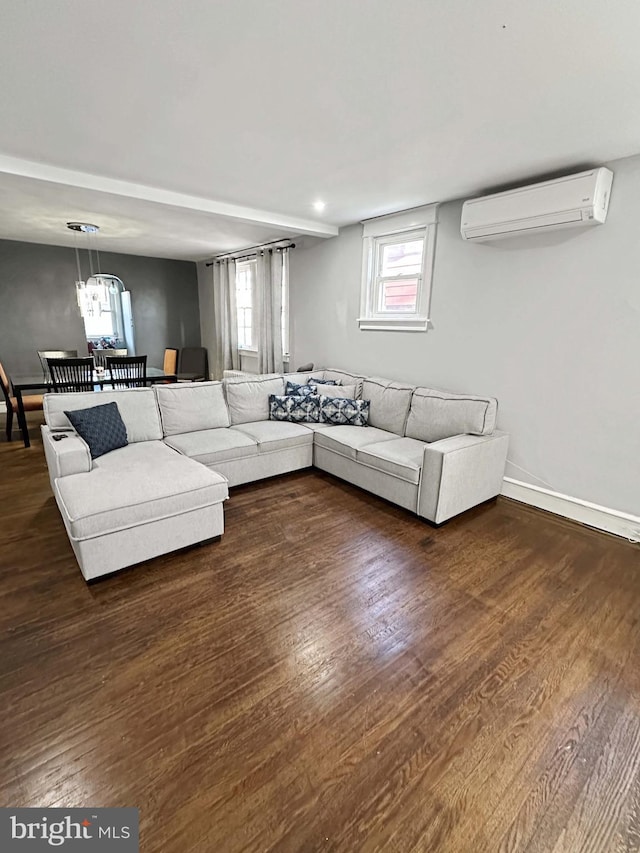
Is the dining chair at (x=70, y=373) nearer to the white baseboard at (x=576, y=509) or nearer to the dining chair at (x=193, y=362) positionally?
the dining chair at (x=193, y=362)

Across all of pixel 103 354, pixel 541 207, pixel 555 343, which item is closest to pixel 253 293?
pixel 103 354

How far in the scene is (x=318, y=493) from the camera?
131 inches

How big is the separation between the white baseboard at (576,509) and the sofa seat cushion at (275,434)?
1.84 m

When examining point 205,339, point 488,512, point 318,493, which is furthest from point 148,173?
point 205,339

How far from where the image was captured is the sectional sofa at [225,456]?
2.20 meters

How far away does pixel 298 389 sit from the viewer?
407 cm

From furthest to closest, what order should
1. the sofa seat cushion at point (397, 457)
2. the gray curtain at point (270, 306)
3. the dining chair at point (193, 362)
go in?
the dining chair at point (193, 362) → the gray curtain at point (270, 306) → the sofa seat cushion at point (397, 457)

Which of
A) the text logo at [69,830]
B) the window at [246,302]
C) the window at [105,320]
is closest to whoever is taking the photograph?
the text logo at [69,830]

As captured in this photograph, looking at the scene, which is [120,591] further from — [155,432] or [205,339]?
[205,339]

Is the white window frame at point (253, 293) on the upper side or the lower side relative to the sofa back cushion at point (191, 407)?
upper

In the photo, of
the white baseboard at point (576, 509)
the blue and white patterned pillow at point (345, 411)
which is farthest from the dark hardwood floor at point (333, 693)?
the blue and white patterned pillow at point (345, 411)

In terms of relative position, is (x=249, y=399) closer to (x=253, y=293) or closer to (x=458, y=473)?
(x=458, y=473)

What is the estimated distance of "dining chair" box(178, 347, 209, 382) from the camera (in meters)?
7.16

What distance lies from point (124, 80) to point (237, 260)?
4506mm
